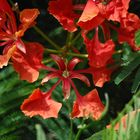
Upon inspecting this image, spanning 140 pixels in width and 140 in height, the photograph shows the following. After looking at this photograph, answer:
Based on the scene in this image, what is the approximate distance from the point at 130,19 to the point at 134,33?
0.03m

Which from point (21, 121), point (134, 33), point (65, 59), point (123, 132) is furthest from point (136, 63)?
point (123, 132)

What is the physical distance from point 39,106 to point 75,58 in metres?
0.16

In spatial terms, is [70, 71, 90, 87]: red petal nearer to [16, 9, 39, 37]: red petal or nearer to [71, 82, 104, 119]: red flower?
[71, 82, 104, 119]: red flower

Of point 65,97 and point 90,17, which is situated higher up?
point 90,17

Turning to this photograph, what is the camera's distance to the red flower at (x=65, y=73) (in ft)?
3.68

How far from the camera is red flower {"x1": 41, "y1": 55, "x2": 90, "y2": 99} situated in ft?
3.68

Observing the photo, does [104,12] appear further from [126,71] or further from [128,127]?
[128,127]

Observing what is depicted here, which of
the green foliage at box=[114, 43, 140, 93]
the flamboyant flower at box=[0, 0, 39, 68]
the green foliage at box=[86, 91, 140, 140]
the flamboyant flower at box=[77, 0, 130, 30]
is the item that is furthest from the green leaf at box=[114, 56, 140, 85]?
the green foliage at box=[86, 91, 140, 140]

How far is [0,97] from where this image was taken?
1152mm

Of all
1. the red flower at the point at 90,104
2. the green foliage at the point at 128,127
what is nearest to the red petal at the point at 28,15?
the red flower at the point at 90,104

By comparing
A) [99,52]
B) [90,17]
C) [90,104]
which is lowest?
[90,104]

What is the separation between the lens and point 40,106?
41.9 inches

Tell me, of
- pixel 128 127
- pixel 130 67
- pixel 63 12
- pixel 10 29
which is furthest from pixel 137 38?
pixel 128 127

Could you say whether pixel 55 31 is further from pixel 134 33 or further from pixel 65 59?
pixel 134 33
